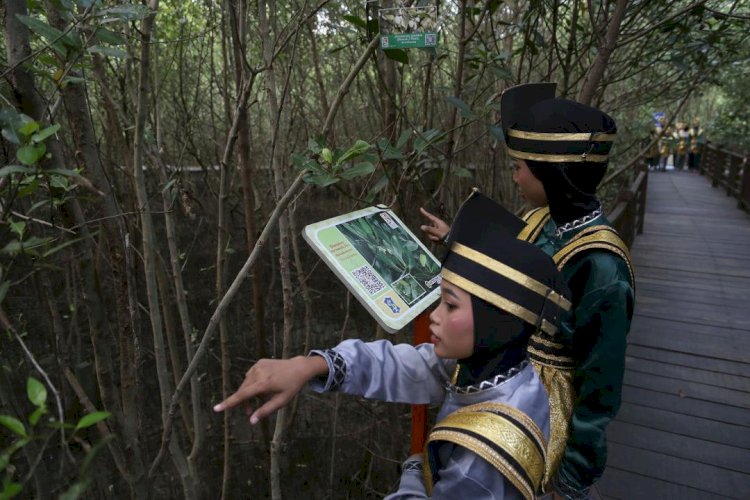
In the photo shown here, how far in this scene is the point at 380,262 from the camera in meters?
1.61

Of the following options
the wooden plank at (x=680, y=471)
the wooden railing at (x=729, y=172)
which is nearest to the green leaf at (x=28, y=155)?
the wooden plank at (x=680, y=471)

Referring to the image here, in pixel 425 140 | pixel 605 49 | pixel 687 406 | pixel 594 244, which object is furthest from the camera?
pixel 687 406

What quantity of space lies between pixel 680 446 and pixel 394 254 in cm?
221

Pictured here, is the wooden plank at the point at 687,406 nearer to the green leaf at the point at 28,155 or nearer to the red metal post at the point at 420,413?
the red metal post at the point at 420,413

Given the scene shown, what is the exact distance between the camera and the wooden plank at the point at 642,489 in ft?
8.22

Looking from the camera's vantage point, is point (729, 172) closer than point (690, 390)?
No

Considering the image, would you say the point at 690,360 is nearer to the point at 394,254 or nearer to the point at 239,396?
the point at 394,254

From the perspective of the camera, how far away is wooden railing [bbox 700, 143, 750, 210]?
30.9ft

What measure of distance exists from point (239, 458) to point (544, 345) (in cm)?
364

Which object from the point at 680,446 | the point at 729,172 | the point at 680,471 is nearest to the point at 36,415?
the point at 680,471

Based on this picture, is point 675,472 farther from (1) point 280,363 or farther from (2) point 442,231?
(1) point 280,363

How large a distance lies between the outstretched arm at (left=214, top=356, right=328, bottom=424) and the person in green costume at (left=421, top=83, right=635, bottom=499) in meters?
0.81

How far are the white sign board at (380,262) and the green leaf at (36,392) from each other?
81 centimetres

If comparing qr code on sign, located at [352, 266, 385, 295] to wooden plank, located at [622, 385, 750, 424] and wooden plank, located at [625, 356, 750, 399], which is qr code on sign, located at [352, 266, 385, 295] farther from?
wooden plank, located at [625, 356, 750, 399]
